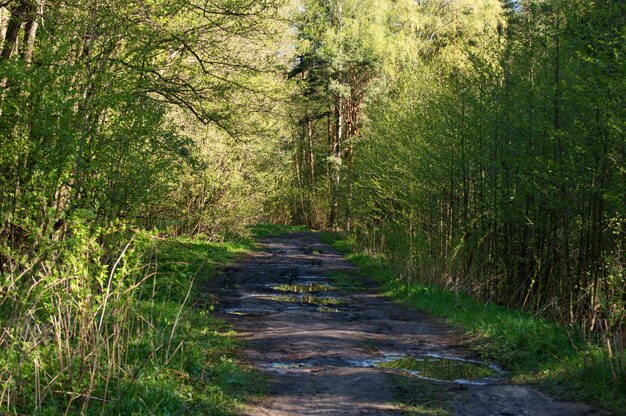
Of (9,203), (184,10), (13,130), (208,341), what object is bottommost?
(208,341)

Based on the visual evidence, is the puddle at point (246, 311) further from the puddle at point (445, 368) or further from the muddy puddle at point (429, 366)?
the puddle at point (445, 368)

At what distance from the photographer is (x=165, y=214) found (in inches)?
759

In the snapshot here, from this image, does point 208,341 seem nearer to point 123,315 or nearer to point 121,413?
point 123,315

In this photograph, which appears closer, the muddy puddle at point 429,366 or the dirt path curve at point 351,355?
the dirt path curve at point 351,355

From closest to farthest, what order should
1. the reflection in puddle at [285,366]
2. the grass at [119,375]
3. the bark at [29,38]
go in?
the grass at [119,375] → the reflection in puddle at [285,366] → the bark at [29,38]

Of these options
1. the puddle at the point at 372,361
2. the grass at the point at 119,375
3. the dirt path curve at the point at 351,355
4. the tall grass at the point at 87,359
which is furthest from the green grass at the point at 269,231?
the tall grass at the point at 87,359

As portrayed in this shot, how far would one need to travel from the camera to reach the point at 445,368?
27.4ft

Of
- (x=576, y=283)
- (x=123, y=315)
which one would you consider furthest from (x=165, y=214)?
(x=123, y=315)

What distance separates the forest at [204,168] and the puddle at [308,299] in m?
2.25

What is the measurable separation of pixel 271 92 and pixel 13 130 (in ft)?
22.3

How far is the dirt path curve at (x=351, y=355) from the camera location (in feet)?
21.3

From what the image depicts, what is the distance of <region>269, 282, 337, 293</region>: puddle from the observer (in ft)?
52.2

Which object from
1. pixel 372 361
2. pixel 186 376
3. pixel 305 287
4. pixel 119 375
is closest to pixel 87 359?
pixel 119 375

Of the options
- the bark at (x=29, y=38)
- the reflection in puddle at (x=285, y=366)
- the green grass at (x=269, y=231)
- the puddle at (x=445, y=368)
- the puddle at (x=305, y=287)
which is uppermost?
the bark at (x=29, y=38)
